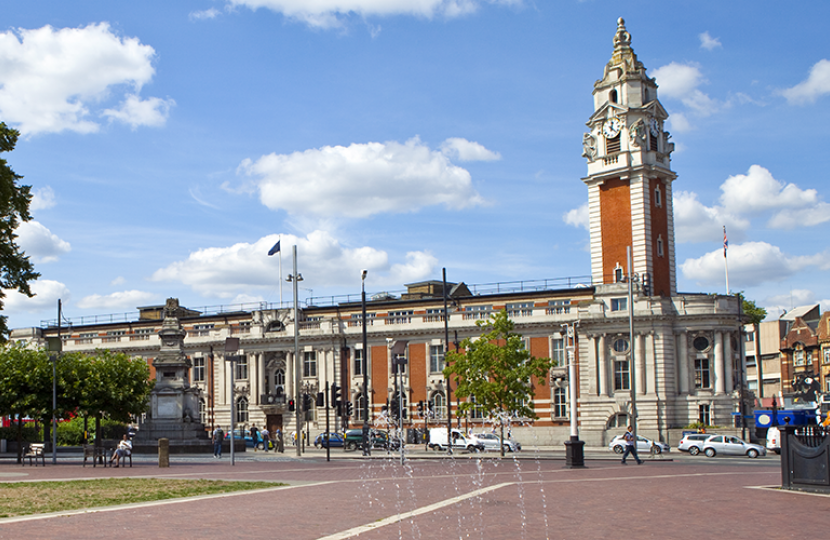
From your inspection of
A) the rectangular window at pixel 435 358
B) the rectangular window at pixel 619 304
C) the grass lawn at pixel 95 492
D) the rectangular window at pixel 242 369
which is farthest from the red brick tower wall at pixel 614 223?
the grass lawn at pixel 95 492

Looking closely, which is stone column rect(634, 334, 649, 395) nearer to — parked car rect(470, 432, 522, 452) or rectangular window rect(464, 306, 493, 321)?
rectangular window rect(464, 306, 493, 321)

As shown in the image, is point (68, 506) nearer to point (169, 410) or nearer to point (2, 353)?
point (169, 410)

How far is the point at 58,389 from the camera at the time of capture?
44562mm

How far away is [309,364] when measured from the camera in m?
79.4

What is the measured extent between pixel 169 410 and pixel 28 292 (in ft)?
53.1

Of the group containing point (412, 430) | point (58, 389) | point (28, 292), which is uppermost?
point (28, 292)

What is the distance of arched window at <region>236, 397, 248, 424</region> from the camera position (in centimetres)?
8094

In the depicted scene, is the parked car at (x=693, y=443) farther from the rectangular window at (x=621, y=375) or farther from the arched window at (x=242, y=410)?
the arched window at (x=242, y=410)

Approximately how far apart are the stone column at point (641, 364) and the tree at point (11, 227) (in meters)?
47.5

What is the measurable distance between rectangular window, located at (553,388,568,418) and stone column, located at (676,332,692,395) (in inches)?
345

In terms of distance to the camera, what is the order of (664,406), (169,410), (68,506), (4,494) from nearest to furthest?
1. (68,506)
2. (4,494)
3. (169,410)
4. (664,406)

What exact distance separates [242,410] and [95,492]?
6139 centimetres

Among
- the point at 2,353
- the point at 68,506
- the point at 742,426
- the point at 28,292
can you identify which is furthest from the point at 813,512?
the point at 742,426

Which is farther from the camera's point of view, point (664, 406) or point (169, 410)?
point (664, 406)
